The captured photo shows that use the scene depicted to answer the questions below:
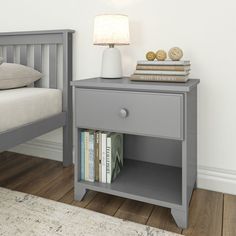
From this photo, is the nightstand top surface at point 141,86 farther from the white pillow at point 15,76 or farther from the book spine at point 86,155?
the white pillow at point 15,76

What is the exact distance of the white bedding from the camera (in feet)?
4.40

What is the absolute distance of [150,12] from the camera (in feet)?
5.14

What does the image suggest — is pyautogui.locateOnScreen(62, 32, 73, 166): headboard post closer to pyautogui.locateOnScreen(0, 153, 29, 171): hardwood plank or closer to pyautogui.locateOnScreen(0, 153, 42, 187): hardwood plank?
pyautogui.locateOnScreen(0, 153, 42, 187): hardwood plank

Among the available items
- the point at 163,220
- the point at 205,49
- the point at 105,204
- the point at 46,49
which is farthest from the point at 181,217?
the point at 46,49

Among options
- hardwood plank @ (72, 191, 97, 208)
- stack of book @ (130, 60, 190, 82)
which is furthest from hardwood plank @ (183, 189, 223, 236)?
stack of book @ (130, 60, 190, 82)

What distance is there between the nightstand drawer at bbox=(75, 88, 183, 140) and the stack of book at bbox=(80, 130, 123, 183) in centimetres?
7

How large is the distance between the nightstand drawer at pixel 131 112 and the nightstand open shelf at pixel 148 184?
291mm

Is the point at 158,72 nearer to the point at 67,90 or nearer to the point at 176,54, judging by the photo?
the point at 176,54

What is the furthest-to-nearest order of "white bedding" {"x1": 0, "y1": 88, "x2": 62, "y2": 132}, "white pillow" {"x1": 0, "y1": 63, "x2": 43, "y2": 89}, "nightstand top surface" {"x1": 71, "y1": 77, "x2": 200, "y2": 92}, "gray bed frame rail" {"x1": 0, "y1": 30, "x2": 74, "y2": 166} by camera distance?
"gray bed frame rail" {"x1": 0, "y1": 30, "x2": 74, "y2": 166}, "white pillow" {"x1": 0, "y1": 63, "x2": 43, "y2": 89}, "white bedding" {"x1": 0, "y1": 88, "x2": 62, "y2": 132}, "nightstand top surface" {"x1": 71, "y1": 77, "x2": 200, "y2": 92}

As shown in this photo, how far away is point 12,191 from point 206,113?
114 cm

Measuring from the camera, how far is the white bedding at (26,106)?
1.34 meters

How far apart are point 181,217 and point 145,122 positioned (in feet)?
1.43

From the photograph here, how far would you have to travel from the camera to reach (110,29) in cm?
136

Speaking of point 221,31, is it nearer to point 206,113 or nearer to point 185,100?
point 206,113
